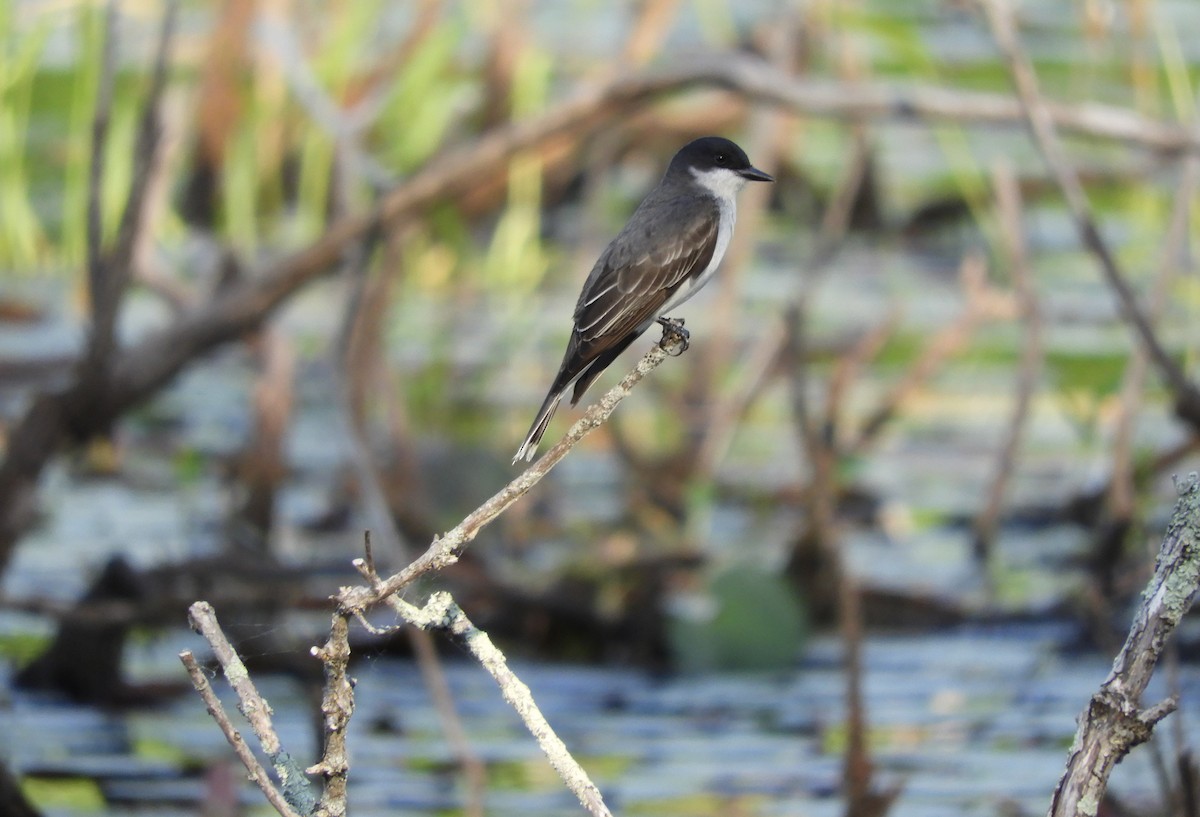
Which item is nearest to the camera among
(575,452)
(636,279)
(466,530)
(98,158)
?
(466,530)

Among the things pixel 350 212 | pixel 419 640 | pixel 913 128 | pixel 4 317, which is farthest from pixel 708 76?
pixel 913 128

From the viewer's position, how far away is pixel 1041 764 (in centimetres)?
582

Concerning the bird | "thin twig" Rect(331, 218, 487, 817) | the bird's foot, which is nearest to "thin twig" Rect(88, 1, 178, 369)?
"thin twig" Rect(331, 218, 487, 817)

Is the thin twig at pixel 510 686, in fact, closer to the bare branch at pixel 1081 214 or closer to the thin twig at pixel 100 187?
the bare branch at pixel 1081 214

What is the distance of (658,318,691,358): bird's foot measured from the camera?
131 inches

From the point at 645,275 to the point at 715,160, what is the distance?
1.74 ft

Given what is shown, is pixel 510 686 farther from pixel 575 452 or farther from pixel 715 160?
pixel 575 452

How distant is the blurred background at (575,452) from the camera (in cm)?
588

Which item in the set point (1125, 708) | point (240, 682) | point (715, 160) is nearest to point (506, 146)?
point (715, 160)

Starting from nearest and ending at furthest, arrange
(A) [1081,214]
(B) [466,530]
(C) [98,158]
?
(B) [466,530]
(A) [1081,214]
(C) [98,158]

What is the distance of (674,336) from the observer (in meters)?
3.42

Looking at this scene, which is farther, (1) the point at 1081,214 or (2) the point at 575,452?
(2) the point at 575,452

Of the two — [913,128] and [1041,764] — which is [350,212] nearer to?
[1041,764]

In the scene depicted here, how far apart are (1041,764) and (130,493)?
13.5ft
